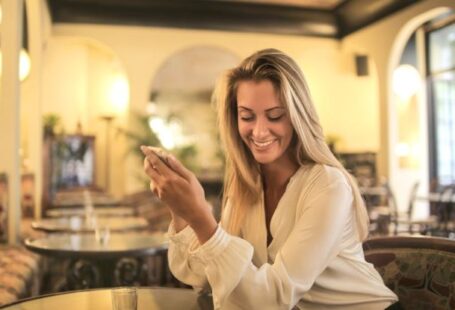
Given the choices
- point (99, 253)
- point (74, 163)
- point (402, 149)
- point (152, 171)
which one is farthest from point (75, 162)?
point (152, 171)

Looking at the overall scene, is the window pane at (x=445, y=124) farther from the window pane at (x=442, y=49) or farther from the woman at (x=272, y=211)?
the woman at (x=272, y=211)

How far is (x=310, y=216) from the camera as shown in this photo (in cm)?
131

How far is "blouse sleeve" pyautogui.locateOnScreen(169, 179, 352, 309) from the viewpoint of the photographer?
1172mm

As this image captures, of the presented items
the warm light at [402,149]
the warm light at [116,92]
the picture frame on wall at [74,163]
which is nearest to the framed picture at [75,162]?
the picture frame on wall at [74,163]

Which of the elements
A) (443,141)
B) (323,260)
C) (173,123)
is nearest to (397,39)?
Answer: (443,141)

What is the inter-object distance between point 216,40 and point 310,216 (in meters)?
8.20

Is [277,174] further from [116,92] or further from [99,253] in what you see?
[116,92]

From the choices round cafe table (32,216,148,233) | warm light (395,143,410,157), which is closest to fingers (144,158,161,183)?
round cafe table (32,216,148,233)

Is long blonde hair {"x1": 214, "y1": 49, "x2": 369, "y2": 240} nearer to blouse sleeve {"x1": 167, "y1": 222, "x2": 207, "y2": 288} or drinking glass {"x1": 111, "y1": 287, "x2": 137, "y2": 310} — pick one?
blouse sleeve {"x1": 167, "y1": 222, "x2": 207, "y2": 288}

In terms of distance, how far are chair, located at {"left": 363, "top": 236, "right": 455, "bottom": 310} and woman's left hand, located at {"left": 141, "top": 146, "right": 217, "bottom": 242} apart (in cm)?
79

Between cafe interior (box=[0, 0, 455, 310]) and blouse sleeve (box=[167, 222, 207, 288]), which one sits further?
cafe interior (box=[0, 0, 455, 310])

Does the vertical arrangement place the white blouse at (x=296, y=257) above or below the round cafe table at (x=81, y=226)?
above

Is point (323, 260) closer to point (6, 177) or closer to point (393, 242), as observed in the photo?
point (393, 242)

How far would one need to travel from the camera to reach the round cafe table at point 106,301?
146cm
